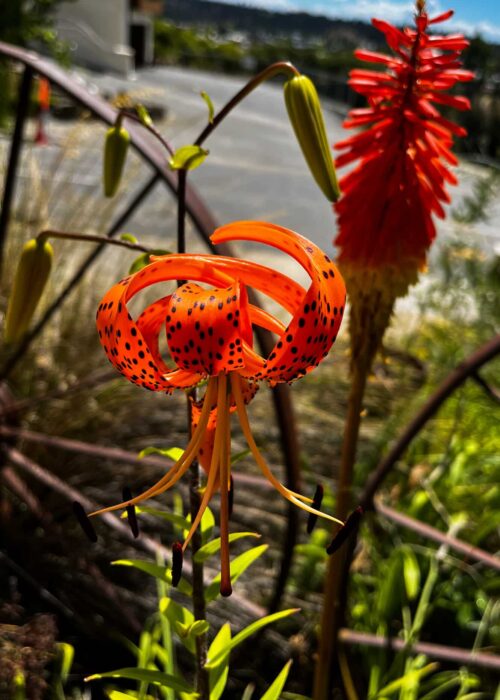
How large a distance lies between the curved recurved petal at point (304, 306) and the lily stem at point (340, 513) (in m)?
0.26

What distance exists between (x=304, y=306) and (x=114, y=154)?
267mm

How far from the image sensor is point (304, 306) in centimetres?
44

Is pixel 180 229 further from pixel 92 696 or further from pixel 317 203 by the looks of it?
pixel 317 203

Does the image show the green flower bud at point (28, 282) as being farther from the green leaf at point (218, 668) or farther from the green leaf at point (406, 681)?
the green leaf at point (406, 681)

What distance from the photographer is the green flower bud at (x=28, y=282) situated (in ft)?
1.97

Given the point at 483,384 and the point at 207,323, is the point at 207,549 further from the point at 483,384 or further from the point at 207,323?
the point at 483,384

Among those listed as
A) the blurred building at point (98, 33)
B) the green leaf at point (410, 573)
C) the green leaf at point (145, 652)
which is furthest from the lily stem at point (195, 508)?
the blurred building at point (98, 33)

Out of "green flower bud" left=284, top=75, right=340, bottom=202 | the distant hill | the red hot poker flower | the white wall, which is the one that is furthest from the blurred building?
the red hot poker flower

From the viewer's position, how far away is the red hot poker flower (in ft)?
1.38

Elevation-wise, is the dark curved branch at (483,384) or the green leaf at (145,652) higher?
the dark curved branch at (483,384)

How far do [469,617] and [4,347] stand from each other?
1.08m

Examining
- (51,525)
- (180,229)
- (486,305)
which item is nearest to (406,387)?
(486,305)

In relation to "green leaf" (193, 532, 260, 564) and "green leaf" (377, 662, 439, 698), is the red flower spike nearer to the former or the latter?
"green leaf" (193, 532, 260, 564)

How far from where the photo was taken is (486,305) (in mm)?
2021
